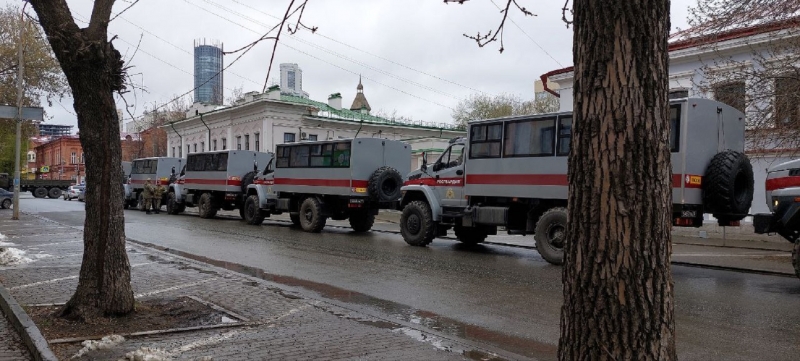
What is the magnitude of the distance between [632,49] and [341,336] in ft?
15.0

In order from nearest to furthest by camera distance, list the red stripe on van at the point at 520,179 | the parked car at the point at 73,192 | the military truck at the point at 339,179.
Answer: the red stripe on van at the point at 520,179
the military truck at the point at 339,179
the parked car at the point at 73,192

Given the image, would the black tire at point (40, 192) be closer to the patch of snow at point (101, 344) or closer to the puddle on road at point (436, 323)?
the puddle on road at point (436, 323)

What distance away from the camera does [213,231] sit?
66.5 feet

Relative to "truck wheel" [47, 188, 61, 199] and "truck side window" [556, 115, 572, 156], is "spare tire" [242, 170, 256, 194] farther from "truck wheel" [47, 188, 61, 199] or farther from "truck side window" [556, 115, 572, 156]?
"truck wheel" [47, 188, 61, 199]

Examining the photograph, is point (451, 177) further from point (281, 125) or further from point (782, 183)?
point (281, 125)

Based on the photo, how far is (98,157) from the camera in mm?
6613

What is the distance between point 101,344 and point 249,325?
1.54 m

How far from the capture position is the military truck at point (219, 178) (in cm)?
2572

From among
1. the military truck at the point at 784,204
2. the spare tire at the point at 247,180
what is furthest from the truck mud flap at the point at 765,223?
the spare tire at the point at 247,180

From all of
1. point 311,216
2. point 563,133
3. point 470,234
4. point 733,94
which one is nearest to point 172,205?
point 311,216

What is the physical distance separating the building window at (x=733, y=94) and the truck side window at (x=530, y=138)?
4.71 m

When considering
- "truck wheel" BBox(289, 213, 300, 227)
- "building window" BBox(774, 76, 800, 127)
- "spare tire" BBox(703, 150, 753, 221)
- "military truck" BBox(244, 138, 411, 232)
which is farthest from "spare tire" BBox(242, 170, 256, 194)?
"building window" BBox(774, 76, 800, 127)

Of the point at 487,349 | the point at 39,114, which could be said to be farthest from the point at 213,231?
the point at 487,349

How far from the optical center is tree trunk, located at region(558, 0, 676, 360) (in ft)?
8.68
